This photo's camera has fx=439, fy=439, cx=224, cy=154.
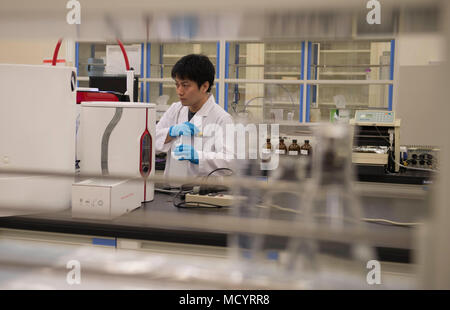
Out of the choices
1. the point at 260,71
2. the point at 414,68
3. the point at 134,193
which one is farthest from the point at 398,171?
the point at 134,193

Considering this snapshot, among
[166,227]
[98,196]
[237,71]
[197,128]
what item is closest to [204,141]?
[197,128]

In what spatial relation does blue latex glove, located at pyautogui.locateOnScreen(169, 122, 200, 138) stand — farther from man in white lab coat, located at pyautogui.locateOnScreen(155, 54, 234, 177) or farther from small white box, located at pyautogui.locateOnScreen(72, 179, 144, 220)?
small white box, located at pyautogui.locateOnScreen(72, 179, 144, 220)

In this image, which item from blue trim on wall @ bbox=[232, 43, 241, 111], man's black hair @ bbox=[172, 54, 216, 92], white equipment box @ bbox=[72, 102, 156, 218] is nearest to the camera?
white equipment box @ bbox=[72, 102, 156, 218]

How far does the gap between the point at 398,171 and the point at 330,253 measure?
2.92 meters

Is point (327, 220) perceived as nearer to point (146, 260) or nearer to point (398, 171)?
point (146, 260)

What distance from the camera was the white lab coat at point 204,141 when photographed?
1982 mm

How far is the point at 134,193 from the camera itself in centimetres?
136

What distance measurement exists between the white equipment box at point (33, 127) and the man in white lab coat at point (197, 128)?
2.36 feet

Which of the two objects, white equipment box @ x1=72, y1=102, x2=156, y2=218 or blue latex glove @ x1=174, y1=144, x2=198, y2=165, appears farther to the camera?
blue latex glove @ x1=174, y1=144, x2=198, y2=165

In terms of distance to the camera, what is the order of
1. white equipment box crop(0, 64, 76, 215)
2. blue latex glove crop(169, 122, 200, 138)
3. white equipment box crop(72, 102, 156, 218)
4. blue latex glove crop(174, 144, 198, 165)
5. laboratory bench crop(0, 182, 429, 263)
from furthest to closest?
blue latex glove crop(169, 122, 200, 138) → blue latex glove crop(174, 144, 198, 165) → white equipment box crop(72, 102, 156, 218) → white equipment box crop(0, 64, 76, 215) → laboratory bench crop(0, 182, 429, 263)

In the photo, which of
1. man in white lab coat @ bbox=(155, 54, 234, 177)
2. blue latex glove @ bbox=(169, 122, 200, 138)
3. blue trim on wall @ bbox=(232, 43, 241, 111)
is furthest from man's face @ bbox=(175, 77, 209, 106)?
blue trim on wall @ bbox=(232, 43, 241, 111)

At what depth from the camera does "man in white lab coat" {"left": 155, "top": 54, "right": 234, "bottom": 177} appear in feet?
6.40

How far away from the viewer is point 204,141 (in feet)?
7.07

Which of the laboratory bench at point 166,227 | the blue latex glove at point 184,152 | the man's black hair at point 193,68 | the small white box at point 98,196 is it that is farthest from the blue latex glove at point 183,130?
the small white box at point 98,196
